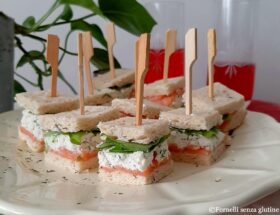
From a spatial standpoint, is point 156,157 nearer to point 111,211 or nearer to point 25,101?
point 111,211

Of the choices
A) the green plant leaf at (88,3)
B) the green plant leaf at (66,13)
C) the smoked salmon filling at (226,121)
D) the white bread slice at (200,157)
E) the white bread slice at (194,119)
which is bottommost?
the white bread slice at (200,157)

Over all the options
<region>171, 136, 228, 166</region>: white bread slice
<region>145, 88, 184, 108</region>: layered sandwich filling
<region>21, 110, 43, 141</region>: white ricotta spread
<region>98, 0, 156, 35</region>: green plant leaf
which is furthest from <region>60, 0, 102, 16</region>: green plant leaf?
<region>171, 136, 228, 166</region>: white bread slice

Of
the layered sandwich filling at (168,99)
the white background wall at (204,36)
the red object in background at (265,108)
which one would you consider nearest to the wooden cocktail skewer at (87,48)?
the layered sandwich filling at (168,99)

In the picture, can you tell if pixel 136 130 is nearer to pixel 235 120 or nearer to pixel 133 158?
pixel 133 158

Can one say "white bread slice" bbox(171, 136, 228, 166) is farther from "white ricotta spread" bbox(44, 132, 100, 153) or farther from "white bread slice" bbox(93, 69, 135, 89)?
"white bread slice" bbox(93, 69, 135, 89)

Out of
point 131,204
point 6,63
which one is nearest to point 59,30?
point 6,63

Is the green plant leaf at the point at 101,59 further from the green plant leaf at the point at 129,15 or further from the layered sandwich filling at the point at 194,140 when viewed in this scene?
the layered sandwich filling at the point at 194,140
